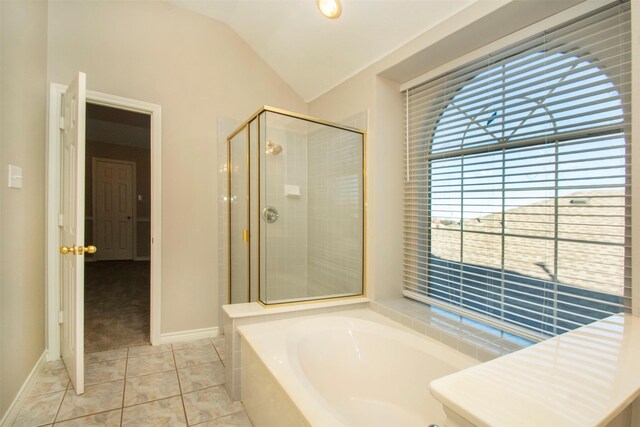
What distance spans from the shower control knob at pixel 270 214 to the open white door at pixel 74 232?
3.53 ft

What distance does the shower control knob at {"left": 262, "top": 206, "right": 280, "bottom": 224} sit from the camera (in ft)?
6.82

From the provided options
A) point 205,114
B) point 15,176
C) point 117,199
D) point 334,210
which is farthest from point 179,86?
point 117,199

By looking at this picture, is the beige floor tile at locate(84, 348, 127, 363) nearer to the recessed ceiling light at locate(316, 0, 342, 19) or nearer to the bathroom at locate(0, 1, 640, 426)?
the bathroom at locate(0, 1, 640, 426)

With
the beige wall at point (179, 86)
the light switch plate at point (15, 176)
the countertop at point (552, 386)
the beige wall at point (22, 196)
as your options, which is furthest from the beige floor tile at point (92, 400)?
the countertop at point (552, 386)

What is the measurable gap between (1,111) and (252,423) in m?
2.01

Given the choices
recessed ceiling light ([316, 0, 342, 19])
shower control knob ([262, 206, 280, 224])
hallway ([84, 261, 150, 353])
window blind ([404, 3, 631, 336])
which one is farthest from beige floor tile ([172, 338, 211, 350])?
recessed ceiling light ([316, 0, 342, 19])

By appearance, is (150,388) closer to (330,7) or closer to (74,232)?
(74,232)

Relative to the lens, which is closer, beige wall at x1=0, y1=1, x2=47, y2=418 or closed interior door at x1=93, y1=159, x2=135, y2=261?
beige wall at x1=0, y1=1, x2=47, y2=418

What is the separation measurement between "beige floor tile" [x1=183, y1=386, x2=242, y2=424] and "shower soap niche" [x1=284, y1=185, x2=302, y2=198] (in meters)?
1.38

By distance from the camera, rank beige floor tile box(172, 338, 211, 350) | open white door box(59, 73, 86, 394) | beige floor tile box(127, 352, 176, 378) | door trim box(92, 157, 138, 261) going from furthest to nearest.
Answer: door trim box(92, 157, 138, 261) < beige floor tile box(172, 338, 211, 350) < beige floor tile box(127, 352, 176, 378) < open white door box(59, 73, 86, 394)

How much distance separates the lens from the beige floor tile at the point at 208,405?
1620 millimetres

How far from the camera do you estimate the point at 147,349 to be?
2363mm

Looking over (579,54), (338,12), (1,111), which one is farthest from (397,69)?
(1,111)

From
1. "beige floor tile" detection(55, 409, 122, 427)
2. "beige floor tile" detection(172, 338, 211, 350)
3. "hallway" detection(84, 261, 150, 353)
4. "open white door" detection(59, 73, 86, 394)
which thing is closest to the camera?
"beige floor tile" detection(55, 409, 122, 427)
